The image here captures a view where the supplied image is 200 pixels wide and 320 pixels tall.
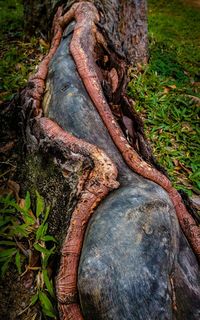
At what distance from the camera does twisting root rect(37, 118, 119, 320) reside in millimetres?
1721

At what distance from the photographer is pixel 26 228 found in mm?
2119

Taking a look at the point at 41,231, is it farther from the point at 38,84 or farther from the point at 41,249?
the point at 38,84

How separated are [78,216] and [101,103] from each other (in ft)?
2.84

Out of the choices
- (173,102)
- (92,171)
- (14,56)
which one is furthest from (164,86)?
(92,171)

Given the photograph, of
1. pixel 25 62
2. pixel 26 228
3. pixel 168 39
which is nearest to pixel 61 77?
pixel 26 228

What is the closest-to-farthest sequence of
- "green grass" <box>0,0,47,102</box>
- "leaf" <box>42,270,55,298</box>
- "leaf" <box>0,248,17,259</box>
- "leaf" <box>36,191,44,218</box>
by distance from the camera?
"leaf" <box>42,270,55,298</box> → "leaf" <box>0,248,17,259</box> → "leaf" <box>36,191,44,218</box> → "green grass" <box>0,0,47,102</box>

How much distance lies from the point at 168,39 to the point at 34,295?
16.0 feet

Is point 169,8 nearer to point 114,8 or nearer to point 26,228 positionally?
point 114,8

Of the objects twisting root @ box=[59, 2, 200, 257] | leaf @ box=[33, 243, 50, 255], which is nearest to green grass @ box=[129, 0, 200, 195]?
twisting root @ box=[59, 2, 200, 257]

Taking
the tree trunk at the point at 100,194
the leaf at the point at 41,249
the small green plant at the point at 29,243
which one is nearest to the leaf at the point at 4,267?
the small green plant at the point at 29,243

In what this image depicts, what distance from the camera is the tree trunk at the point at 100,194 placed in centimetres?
160

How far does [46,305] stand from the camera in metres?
1.83

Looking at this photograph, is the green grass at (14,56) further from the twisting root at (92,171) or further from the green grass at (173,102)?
the green grass at (173,102)

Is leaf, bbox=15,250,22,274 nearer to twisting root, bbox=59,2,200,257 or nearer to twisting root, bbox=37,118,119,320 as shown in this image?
twisting root, bbox=37,118,119,320
